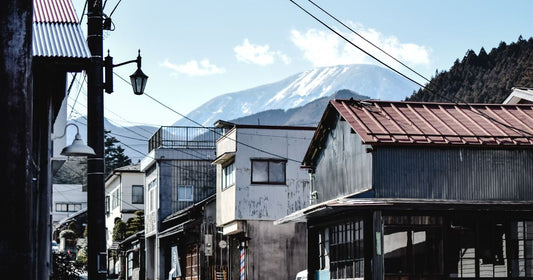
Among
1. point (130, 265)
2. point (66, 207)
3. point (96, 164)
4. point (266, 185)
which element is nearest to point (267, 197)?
point (266, 185)

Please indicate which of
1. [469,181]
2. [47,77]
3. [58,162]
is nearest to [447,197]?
[469,181]

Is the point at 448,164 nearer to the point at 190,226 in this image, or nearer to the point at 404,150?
the point at 404,150

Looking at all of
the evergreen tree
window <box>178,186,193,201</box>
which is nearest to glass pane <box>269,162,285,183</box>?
window <box>178,186,193,201</box>

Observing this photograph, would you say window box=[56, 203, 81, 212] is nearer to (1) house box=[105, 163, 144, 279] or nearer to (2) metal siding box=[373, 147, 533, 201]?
(1) house box=[105, 163, 144, 279]

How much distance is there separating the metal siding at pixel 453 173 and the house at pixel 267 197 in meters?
16.0

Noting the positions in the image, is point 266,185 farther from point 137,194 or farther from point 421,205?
point 137,194

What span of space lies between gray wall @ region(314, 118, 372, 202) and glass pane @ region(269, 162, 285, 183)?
402 inches

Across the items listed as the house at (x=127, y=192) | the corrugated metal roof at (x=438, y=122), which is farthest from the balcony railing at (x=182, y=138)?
the corrugated metal roof at (x=438, y=122)

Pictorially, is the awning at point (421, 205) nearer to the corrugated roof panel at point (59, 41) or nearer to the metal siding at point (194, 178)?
the corrugated roof panel at point (59, 41)

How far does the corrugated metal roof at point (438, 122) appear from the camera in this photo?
2675cm

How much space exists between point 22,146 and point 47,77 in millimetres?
7644

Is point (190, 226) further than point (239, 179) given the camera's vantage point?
Yes

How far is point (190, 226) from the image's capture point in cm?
4641

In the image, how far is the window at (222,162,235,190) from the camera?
43.5 m
